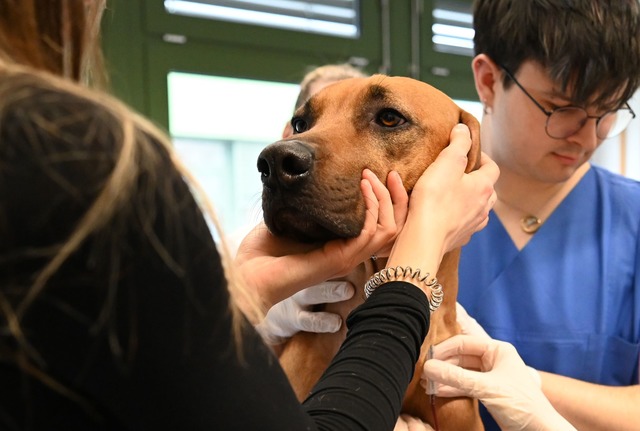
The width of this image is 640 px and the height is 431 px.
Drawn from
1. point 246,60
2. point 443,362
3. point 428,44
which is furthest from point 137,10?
point 443,362

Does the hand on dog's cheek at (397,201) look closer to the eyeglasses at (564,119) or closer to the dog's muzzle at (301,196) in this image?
the dog's muzzle at (301,196)

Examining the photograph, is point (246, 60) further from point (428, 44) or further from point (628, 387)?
point (628, 387)

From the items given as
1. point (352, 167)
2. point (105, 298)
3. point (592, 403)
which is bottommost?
point (592, 403)

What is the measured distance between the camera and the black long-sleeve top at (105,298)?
0.52 meters

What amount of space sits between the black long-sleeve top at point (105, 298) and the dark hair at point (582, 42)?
1119 mm

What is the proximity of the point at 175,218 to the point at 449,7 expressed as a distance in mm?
4197

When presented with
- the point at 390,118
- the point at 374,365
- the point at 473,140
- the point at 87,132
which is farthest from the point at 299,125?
the point at 87,132

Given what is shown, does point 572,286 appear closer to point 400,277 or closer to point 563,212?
point 563,212

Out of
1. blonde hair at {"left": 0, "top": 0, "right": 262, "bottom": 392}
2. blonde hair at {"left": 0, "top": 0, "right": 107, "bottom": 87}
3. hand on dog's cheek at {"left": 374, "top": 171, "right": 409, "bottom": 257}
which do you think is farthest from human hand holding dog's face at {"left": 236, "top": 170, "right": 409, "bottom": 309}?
blonde hair at {"left": 0, "top": 0, "right": 107, "bottom": 87}

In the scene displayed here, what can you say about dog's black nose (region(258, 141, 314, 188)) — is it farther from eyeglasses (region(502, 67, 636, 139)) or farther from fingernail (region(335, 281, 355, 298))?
eyeglasses (region(502, 67, 636, 139))

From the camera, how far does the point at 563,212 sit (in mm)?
1626

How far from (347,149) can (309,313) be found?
35cm

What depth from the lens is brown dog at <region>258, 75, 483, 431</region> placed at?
43.9 inches

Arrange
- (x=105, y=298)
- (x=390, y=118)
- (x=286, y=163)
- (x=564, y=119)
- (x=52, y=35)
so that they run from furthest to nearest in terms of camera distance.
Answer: (x=564, y=119) → (x=390, y=118) → (x=286, y=163) → (x=52, y=35) → (x=105, y=298)
